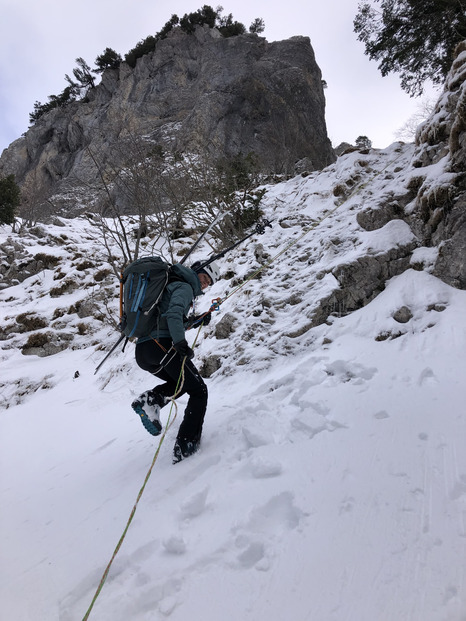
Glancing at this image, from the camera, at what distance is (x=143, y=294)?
112 inches

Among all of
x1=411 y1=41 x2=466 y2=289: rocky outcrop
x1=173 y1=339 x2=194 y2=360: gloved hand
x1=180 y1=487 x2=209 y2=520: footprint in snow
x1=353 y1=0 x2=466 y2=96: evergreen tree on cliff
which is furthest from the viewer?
x1=353 y1=0 x2=466 y2=96: evergreen tree on cliff

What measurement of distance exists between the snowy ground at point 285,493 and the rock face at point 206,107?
19.1 m

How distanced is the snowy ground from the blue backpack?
137 centimetres

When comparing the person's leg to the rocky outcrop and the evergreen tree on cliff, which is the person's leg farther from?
the evergreen tree on cliff

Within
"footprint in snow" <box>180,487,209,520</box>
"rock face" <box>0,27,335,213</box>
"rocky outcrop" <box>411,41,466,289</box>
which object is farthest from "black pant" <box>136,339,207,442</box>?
"rock face" <box>0,27,335,213</box>

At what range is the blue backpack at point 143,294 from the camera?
2.85 metres

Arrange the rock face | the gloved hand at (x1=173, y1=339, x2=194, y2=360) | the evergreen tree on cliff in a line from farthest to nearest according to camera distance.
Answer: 1. the rock face
2. the evergreen tree on cliff
3. the gloved hand at (x1=173, y1=339, x2=194, y2=360)

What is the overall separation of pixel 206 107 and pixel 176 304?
32.9 metres

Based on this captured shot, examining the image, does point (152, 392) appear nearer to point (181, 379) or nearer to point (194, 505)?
point (181, 379)

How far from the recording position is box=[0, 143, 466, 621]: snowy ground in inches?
59.7

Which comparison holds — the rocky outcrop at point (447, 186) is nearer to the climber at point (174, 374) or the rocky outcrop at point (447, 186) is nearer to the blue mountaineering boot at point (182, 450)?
the climber at point (174, 374)

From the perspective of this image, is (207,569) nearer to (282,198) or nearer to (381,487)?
(381,487)

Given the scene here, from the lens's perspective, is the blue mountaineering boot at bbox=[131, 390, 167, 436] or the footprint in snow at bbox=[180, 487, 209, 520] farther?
the blue mountaineering boot at bbox=[131, 390, 167, 436]

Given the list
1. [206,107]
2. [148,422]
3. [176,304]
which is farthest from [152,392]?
[206,107]
